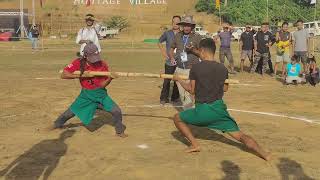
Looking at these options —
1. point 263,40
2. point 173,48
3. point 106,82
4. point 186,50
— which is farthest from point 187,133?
point 263,40

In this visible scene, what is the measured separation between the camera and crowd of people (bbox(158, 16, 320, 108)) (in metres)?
9.71

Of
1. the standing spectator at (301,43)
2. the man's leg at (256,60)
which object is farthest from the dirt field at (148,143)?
the man's leg at (256,60)

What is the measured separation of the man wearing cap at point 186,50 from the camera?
9336 millimetres

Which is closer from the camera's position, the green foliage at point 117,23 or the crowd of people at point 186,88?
the crowd of people at point 186,88

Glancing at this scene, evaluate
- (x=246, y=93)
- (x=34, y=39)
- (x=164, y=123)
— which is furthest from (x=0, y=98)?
(x=34, y=39)

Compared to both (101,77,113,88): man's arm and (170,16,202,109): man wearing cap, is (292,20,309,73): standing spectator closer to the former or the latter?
(170,16,202,109): man wearing cap

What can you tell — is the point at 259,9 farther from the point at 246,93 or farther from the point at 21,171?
the point at 21,171

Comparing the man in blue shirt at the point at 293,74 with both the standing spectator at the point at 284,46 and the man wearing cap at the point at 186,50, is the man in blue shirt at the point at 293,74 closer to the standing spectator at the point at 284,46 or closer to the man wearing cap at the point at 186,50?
the standing spectator at the point at 284,46

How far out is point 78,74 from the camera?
27.6 feet

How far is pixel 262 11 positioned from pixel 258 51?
50.5 metres

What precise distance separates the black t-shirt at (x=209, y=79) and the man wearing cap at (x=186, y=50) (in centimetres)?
216

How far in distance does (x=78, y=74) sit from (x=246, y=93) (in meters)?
6.30

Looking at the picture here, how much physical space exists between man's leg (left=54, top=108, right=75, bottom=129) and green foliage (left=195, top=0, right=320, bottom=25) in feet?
187

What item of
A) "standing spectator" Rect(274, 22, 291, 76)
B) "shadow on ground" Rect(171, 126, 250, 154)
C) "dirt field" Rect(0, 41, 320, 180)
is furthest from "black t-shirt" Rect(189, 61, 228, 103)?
"standing spectator" Rect(274, 22, 291, 76)
